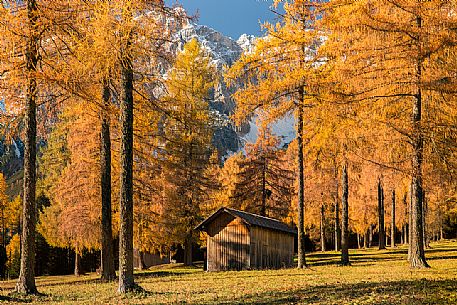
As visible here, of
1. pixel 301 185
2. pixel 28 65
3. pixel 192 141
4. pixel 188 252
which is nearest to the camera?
pixel 28 65

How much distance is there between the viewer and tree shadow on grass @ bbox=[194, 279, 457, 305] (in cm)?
874

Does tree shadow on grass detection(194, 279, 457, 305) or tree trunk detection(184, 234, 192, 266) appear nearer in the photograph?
tree shadow on grass detection(194, 279, 457, 305)

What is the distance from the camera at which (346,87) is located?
17359 millimetres

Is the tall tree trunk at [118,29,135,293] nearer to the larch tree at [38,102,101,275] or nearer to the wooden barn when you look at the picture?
the larch tree at [38,102,101,275]

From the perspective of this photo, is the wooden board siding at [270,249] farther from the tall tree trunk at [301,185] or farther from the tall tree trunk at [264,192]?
the tall tree trunk at [264,192]

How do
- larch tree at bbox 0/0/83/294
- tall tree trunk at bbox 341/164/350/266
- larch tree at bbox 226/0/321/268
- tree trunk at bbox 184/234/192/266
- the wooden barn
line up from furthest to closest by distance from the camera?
tree trunk at bbox 184/234/192/266 → the wooden barn → tall tree trunk at bbox 341/164/350/266 → larch tree at bbox 226/0/321/268 → larch tree at bbox 0/0/83/294

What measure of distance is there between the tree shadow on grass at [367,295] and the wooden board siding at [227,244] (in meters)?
14.7

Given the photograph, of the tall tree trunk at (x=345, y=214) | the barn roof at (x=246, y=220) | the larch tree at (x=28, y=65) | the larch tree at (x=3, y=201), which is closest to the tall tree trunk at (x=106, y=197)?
the larch tree at (x=28, y=65)

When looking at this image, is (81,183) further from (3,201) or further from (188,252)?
(3,201)

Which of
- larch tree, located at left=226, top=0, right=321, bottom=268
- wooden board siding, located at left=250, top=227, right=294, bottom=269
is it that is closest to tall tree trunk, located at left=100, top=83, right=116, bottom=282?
larch tree, located at left=226, top=0, right=321, bottom=268

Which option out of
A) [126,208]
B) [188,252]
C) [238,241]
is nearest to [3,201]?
[188,252]

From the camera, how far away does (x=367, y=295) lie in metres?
9.67

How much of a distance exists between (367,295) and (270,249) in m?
18.8

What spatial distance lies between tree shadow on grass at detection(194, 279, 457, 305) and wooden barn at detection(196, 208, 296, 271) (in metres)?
14.4
